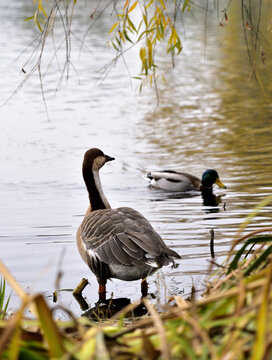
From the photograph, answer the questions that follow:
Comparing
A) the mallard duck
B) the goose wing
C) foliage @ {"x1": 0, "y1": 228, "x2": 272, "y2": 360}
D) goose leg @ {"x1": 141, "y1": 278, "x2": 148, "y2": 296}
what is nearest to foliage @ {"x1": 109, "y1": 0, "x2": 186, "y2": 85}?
the goose wing

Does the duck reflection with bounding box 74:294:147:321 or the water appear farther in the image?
the water

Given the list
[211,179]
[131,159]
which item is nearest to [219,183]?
[211,179]

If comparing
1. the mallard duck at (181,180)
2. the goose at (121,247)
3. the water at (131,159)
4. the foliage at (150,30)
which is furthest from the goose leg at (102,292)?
the mallard duck at (181,180)

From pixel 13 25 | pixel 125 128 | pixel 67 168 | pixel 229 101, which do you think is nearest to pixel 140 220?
pixel 67 168

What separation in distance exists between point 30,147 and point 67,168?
2426mm

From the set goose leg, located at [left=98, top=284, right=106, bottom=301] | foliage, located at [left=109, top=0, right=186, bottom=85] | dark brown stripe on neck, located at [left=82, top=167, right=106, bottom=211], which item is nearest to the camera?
foliage, located at [left=109, top=0, right=186, bottom=85]

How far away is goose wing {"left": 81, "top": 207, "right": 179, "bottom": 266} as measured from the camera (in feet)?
22.2

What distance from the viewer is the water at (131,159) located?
9.40 m

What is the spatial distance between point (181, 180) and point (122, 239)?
8.70 meters

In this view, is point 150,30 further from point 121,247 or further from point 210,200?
point 210,200

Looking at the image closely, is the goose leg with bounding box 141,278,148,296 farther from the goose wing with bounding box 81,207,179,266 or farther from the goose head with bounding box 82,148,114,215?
the goose head with bounding box 82,148,114,215

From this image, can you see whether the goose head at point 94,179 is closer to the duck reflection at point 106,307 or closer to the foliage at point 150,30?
the duck reflection at point 106,307

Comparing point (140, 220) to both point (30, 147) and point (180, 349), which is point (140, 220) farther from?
point (30, 147)

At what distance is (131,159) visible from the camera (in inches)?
717
